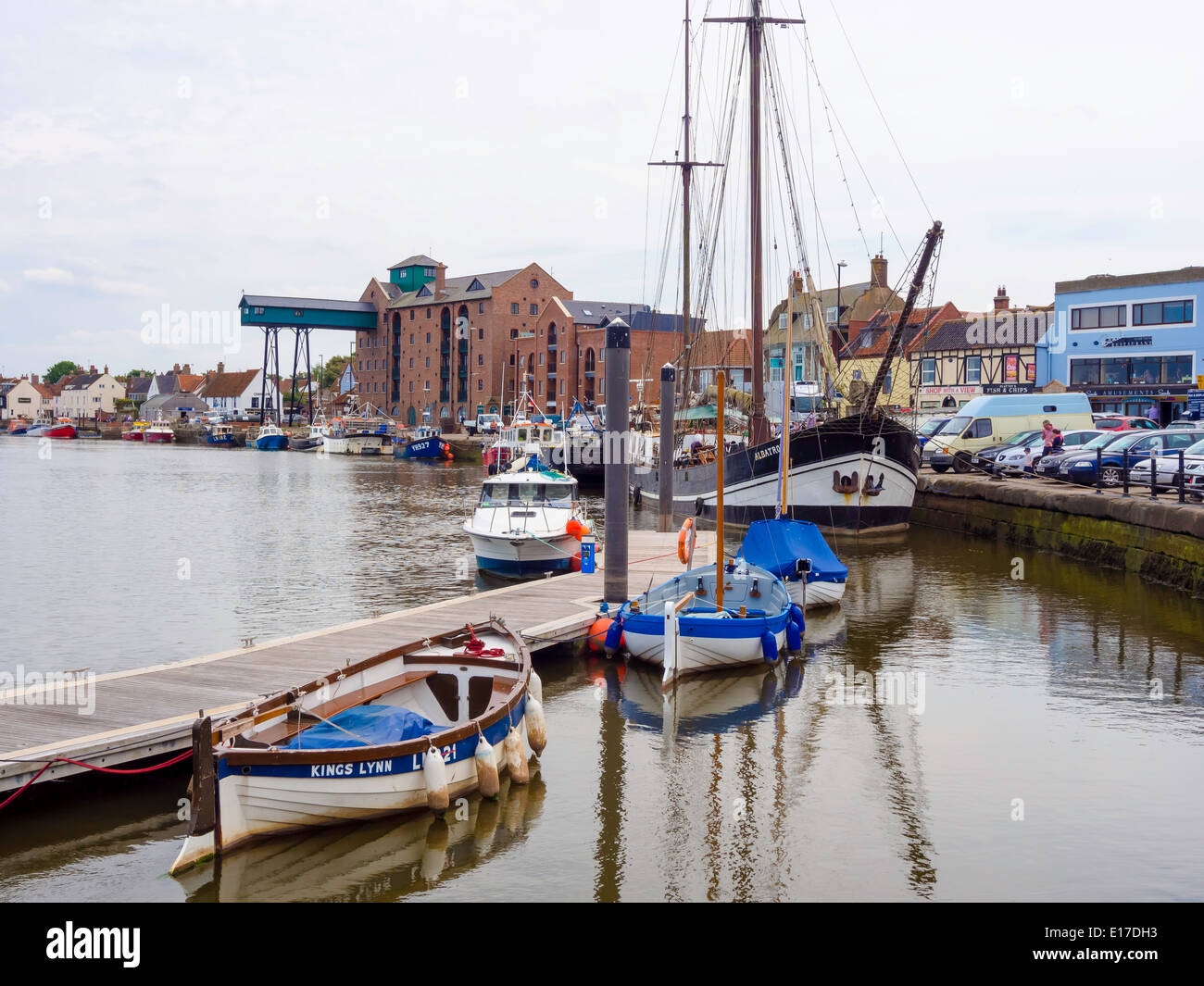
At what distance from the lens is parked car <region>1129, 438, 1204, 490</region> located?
1023 inches

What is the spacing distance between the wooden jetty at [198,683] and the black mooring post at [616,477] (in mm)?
681

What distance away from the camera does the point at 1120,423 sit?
44.2 m

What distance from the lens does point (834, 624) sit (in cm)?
2206

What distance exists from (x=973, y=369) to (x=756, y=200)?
30.9m

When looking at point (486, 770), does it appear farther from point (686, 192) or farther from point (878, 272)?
point (878, 272)

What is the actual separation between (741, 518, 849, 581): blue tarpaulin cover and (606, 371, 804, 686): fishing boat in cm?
246

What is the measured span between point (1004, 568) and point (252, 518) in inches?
1163

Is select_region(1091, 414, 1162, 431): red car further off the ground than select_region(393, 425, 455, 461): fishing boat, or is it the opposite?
select_region(1091, 414, 1162, 431): red car

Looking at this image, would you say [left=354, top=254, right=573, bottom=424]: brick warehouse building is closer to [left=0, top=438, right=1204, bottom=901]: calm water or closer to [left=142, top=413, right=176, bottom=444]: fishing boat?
[left=142, top=413, right=176, bottom=444]: fishing boat

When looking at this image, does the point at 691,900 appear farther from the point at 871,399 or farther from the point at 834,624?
the point at 871,399

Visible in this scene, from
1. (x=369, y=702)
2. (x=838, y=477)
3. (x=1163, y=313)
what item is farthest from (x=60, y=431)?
(x=369, y=702)

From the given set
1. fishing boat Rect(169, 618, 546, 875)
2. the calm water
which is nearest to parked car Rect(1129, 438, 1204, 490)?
the calm water
